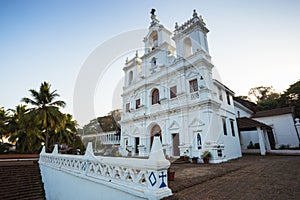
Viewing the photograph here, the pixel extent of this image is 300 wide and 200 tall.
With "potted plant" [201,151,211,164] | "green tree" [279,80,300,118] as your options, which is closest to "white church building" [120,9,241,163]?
"potted plant" [201,151,211,164]

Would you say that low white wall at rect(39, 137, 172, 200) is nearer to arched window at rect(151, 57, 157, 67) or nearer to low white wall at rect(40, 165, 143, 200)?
low white wall at rect(40, 165, 143, 200)

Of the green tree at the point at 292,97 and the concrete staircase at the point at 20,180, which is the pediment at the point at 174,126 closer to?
the concrete staircase at the point at 20,180

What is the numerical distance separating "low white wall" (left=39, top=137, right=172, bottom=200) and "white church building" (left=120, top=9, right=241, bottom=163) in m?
7.98

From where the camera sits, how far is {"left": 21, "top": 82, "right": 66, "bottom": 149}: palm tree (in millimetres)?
17125

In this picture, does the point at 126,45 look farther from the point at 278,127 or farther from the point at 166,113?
the point at 278,127


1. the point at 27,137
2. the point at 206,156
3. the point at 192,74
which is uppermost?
the point at 192,74

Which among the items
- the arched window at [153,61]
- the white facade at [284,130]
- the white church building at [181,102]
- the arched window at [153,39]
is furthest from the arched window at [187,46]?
the white facade at [284,130]

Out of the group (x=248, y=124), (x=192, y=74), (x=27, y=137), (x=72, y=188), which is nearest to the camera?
(x=72, y=188)

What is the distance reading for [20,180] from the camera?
9172 mm

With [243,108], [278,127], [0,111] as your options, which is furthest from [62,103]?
[278,127]

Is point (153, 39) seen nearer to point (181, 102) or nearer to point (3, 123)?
point (181, 102)

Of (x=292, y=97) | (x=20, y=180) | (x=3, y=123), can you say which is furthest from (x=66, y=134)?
(x=292, y=97)

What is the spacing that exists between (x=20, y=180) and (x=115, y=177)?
30.7ft

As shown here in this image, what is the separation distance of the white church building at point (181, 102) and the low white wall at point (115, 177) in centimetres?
798
